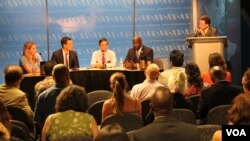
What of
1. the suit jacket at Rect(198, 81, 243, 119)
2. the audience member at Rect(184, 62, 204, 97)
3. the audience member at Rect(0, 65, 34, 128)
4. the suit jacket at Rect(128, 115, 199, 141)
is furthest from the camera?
the audience member at Rect(184, 62, 204, 97)

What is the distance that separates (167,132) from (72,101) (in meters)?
1.03

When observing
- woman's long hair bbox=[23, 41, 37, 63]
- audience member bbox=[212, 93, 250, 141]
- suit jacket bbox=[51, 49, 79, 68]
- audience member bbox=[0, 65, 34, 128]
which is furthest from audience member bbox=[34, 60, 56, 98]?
audience member bbox=[212, 93, 250, 141]

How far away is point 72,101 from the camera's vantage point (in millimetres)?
4320

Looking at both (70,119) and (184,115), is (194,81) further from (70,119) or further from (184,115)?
(70,119)

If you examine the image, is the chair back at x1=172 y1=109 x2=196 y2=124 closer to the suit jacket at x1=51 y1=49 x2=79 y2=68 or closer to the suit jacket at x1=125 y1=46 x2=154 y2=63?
the suit jacket at x1=125 y1=46 x2=154 y2=63

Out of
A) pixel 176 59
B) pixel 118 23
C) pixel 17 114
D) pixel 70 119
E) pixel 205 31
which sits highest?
pixel 118 23

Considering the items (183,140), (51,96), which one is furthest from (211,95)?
(183,140)

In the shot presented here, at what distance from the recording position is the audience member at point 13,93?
5.86 meters

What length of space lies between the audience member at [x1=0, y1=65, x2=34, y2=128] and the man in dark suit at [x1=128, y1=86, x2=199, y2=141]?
2369mm

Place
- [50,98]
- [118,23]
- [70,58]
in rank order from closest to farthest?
→ [50,98]
[70,58]
[118,23]

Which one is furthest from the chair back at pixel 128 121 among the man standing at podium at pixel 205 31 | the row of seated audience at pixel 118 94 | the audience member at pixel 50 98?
the man standing at podium at pixel 205 31

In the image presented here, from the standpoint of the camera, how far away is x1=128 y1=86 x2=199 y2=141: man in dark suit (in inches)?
143

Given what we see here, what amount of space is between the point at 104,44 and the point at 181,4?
2.68m

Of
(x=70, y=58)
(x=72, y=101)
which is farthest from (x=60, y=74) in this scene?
(x=70, y=58)
